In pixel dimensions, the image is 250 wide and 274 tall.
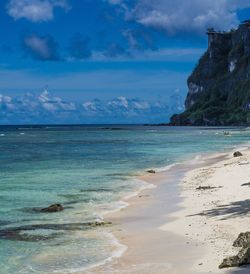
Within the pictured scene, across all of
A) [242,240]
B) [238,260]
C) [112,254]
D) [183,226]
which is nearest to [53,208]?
[183,226]

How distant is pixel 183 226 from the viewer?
18297mm

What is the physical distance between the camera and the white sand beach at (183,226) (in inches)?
540

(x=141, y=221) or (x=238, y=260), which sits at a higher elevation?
(x=238, y=260)

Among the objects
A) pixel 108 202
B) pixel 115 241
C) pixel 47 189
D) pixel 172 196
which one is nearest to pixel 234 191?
pixel 172 196

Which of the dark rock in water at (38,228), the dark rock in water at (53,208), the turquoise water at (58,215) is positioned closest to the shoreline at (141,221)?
the turquoise water at (58,215)

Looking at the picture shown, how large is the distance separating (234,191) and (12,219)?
1081 centimetres

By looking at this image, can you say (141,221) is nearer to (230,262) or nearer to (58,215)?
(58,215)

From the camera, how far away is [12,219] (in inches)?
Result: 841

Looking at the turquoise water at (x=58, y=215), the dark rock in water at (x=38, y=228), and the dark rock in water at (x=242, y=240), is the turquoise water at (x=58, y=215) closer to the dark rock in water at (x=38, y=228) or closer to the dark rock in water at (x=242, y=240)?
the dark rock in water at (x=38, y=228)

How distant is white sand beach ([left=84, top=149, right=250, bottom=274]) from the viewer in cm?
1373

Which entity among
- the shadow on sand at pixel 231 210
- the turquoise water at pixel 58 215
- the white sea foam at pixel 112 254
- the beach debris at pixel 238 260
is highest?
the beach debris at pixel 238 260

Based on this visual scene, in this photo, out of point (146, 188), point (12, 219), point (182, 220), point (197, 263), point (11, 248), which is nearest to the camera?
→ point (197, 263)

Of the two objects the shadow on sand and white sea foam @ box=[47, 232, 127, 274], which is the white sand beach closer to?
the shadow on sand

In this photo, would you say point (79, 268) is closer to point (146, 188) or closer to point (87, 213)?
point (87, 213)
